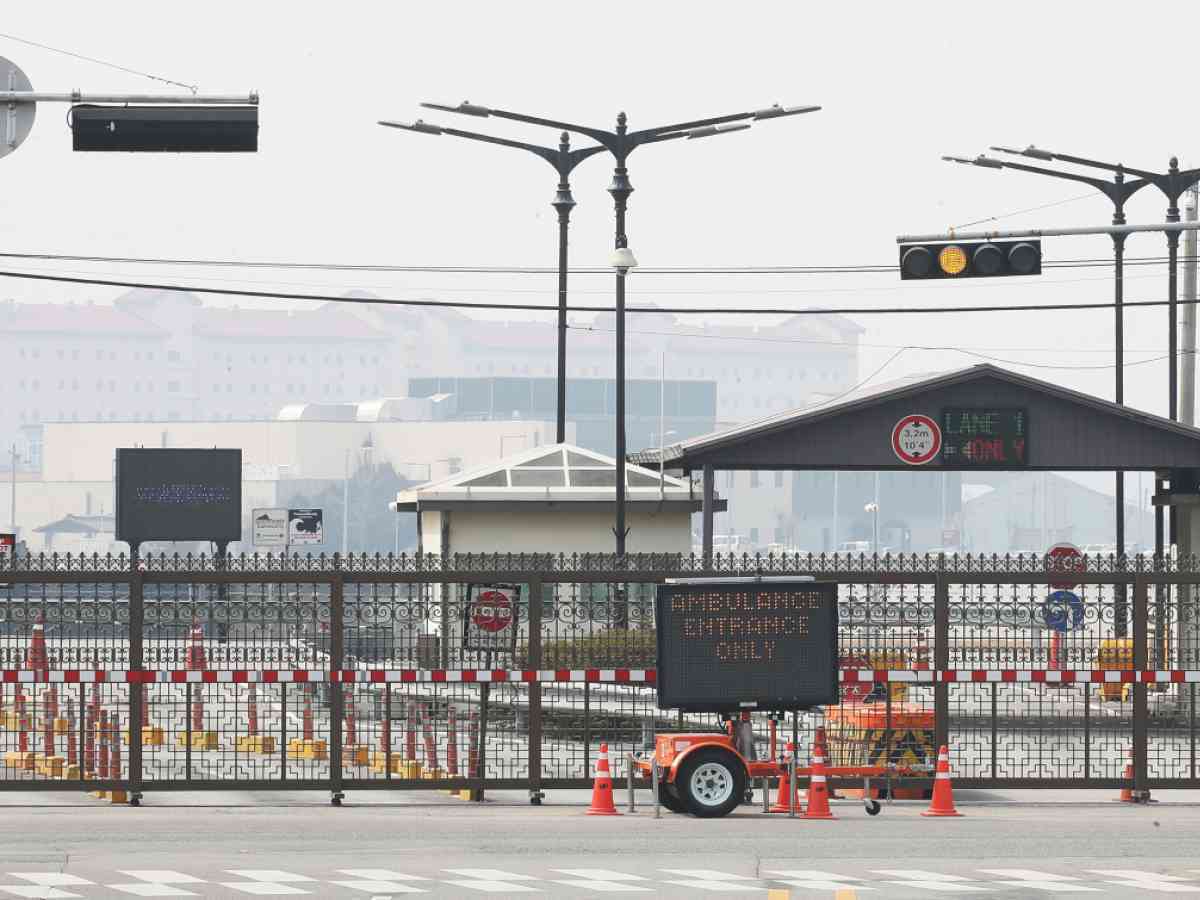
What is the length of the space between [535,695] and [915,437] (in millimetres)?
14304

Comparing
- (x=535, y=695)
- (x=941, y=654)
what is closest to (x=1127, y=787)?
(x=941, y=654)

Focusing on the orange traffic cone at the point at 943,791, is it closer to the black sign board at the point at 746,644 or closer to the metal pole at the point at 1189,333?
the black sign board at the point at 746,644

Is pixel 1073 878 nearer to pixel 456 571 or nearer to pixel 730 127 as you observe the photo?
pixel 456 571

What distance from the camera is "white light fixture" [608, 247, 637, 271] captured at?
108 feet

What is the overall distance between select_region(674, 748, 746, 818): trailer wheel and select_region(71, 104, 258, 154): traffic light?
786 centimetres

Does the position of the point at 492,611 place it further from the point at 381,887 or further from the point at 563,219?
the point at 563,219

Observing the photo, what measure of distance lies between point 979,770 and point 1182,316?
26.0m

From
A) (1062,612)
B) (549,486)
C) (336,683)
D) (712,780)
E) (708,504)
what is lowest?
(712,780)

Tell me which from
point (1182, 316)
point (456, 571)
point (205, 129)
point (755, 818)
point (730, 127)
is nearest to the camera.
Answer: point (205, 129)

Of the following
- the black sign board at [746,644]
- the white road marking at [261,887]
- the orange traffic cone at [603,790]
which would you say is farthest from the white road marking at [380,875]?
the black sign board at [746,644]

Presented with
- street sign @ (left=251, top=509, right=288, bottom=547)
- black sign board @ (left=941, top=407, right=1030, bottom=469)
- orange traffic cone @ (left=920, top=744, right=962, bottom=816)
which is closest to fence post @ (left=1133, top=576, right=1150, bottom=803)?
orange traffic cone @ (left=920, top=744, right=962, bottom=816)

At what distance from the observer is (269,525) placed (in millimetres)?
57875

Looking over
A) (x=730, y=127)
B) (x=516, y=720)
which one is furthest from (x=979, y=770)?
(x=730, y=127)

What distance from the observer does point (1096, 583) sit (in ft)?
74.2
